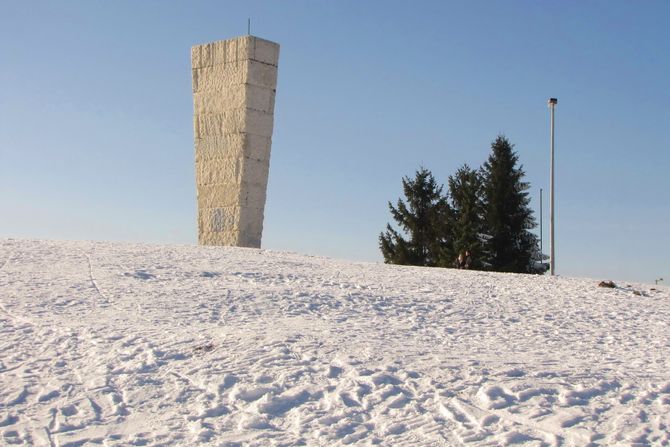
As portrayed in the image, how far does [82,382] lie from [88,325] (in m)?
2.16

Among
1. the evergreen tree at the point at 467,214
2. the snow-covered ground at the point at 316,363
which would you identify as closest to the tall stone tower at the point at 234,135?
the snow-covered ground at the point at 316,363

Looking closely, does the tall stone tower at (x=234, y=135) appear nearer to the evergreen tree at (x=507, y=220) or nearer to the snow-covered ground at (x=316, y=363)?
the snow-covered ground at (x=316, y=363)

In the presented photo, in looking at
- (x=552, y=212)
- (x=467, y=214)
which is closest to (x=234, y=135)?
(x=552, y=212)

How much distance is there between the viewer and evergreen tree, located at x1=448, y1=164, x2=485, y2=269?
29750 millimetres

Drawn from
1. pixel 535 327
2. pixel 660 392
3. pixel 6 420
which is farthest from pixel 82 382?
pixel 535 327

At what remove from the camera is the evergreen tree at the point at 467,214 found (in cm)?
2975

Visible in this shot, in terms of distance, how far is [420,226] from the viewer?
3338 centimetres

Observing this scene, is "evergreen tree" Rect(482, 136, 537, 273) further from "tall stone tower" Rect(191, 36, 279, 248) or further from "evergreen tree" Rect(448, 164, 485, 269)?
"tall stone tower" Rect(191, 36, 279, 248)

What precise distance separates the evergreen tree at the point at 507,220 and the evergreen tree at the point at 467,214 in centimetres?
39

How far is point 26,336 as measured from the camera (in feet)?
27.9

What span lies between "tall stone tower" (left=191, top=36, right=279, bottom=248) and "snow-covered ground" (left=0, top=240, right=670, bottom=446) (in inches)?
300

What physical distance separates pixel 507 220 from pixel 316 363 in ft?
81.8

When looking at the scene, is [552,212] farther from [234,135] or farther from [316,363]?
[316,363]

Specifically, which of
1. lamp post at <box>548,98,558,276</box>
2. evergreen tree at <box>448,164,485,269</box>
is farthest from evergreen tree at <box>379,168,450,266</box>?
lamp post at <box>548,98,558,276</box>
